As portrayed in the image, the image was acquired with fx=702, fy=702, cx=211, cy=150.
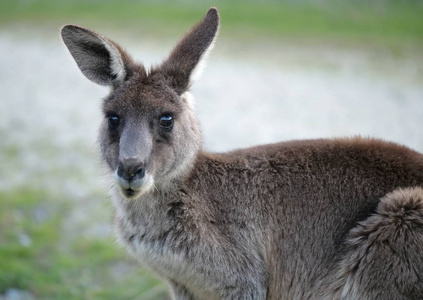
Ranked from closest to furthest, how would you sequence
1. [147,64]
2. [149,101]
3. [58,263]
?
[149,101]
[58,263]
[147,64]

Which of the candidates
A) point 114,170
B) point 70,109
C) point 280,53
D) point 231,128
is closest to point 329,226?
point 114,170

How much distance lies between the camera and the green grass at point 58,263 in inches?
295

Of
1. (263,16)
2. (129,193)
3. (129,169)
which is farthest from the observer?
(263,16)

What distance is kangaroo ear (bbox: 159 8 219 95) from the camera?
5.59 meters

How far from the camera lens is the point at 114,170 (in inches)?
210

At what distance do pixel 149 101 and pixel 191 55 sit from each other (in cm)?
54

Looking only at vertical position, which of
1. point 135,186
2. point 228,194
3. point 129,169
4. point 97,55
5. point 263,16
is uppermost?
point 97,55

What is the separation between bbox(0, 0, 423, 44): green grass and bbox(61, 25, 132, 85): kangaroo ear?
45.4 feet

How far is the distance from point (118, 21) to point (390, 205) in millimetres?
17780

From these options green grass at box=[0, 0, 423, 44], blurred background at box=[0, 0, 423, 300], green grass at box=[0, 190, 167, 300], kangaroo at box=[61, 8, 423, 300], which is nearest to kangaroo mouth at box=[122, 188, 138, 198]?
kangaroo at box=[61, 8, 423, 300]

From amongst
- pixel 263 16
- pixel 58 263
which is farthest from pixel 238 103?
pixel 263 16

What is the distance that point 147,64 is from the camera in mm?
15008

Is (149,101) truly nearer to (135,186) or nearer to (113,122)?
(113,122)

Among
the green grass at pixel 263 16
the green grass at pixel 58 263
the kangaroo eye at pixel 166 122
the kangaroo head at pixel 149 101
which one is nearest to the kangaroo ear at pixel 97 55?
the kangaroo head at pixel 149 101
